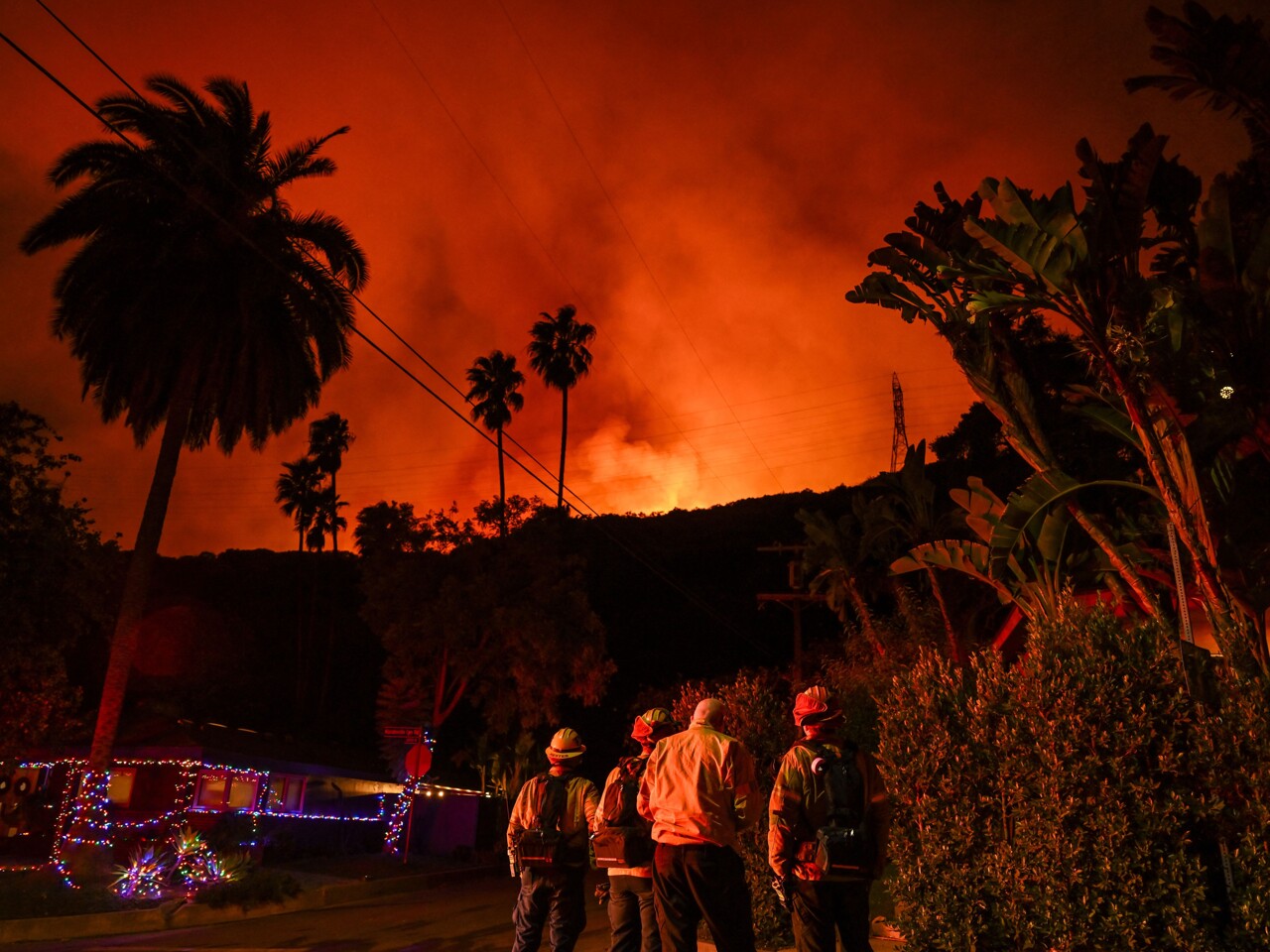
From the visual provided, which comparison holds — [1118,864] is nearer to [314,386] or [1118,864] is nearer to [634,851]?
[634,851]

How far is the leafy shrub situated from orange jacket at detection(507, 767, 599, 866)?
977 cm

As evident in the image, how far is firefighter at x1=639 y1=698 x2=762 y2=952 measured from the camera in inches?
203

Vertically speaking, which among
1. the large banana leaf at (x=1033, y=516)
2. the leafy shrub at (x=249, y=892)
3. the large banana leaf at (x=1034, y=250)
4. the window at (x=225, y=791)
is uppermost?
the large banana leaf at (x=1034, y=250)

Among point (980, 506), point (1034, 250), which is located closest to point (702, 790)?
point (1034, 250)

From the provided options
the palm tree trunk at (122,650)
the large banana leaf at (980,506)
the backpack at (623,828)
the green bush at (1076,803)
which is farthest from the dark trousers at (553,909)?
the palm tree trunk at (122,650)

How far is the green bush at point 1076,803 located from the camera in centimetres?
587

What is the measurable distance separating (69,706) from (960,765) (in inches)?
828

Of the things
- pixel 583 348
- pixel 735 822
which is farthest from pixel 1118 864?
pixel 583 348

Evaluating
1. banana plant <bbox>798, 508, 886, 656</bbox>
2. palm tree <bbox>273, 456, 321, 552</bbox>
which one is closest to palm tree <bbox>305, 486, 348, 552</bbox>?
palm tree <bbox>273, 456, 321, 552</bbox>

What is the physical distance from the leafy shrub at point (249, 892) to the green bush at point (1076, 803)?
1181 centimetres

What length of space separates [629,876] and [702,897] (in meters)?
1.52

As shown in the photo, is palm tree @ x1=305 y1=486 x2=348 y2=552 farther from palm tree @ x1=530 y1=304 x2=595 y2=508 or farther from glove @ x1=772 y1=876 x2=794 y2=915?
glove @ x1=772 y1=876 x2=794 y2=915

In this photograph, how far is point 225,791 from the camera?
26.7 m

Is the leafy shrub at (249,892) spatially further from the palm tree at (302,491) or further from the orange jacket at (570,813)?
the palm tree at (302,491)
